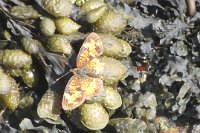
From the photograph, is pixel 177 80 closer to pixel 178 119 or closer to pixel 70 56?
pixel 178 119

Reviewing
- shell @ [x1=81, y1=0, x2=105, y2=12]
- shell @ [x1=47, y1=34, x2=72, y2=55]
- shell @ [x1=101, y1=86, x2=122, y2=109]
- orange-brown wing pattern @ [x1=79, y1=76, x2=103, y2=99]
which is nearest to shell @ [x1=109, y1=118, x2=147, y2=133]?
shell @ [x1=101, y1=86, x2=122, y2=109]

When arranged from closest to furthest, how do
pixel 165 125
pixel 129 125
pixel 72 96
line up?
pixel 72 96 < pixel 129 125 < pixel 165 125

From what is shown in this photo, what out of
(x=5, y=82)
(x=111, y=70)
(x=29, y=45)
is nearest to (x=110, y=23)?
(x=111, y=70)

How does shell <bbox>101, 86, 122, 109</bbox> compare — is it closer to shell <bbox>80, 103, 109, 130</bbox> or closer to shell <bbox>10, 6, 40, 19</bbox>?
shell <bbox>80, 103, 109, 130</bbox>

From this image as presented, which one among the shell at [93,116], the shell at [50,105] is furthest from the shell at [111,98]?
the shell at [50,105]

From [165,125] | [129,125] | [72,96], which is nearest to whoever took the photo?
[72,96]

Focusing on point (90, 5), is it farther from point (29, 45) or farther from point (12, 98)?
point (12, 98)

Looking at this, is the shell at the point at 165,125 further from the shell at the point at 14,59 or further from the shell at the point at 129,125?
the shell at the point at 14,59
